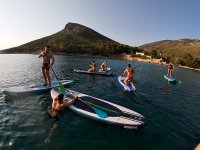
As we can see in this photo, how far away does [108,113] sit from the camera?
1509 centimetres

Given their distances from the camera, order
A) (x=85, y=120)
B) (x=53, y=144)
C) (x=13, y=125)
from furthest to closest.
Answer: (x=85, y=120)
(x=13, y=125)
(x=53, y=144)

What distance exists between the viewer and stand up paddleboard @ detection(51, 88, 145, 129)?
13680 mm

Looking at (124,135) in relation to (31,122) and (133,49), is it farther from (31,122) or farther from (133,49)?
(133,49)

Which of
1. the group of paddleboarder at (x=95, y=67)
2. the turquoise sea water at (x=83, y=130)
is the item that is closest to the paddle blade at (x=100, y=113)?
the turquoise sea water at (x=83, y=130)

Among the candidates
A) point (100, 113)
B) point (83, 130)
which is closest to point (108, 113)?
point (100, 113)

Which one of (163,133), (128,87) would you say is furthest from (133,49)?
(163,133)

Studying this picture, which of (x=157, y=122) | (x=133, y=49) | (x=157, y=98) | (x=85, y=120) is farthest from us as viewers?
(x=133, y=49)

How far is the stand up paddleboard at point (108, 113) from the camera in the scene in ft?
44.9

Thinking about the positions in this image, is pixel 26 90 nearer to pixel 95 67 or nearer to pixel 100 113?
pixel 100 113

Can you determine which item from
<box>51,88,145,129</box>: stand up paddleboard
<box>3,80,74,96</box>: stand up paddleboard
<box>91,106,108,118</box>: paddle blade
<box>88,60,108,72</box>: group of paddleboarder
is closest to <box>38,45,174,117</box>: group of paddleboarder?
<box>3,80,74,96</box>: stand up paddleboard

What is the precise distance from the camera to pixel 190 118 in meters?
17.8

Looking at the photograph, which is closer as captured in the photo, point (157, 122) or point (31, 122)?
point (31, 122)

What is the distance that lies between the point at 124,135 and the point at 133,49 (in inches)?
6410

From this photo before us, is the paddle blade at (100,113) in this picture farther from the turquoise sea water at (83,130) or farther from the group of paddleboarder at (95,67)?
the group of paddleboarder at (95,67)
